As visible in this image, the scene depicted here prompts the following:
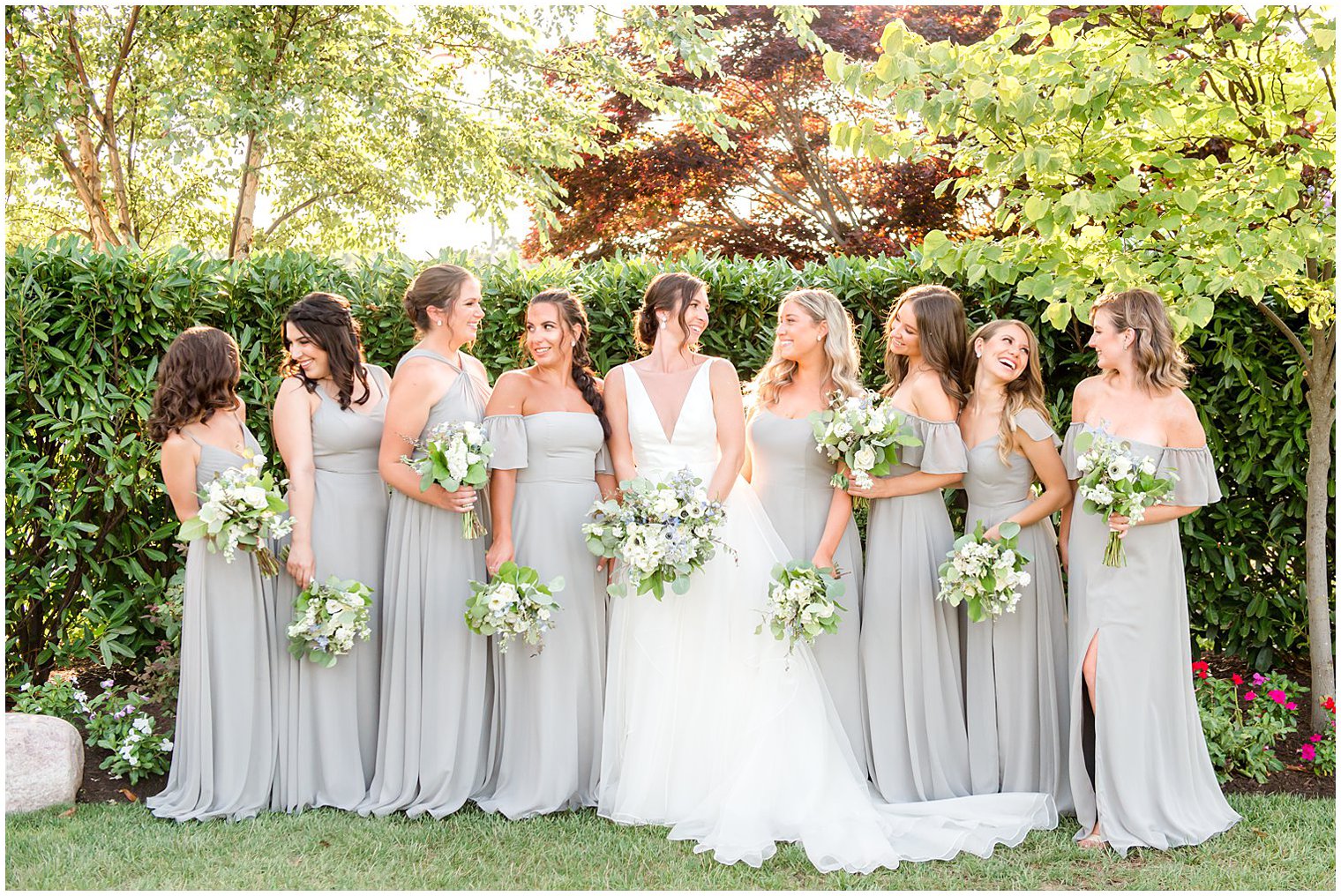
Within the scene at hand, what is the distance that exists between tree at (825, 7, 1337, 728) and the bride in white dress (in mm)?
1344

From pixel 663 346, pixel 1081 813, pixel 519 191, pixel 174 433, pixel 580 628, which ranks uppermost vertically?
pixel 519 191

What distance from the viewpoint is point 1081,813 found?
446 centimetres

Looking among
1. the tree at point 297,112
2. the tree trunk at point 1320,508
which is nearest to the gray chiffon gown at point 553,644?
the tree trunk at point 1320,508

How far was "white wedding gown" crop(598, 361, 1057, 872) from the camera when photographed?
435 centimetres

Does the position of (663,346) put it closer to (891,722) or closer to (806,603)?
(806,603)

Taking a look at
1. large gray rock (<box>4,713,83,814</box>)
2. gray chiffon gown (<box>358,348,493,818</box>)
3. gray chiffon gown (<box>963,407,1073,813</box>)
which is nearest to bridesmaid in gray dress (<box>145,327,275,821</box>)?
large gray rock (<box>4,713,83,814</box>)

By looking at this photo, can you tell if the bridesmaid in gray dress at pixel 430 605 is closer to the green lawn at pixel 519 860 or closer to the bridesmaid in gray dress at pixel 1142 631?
the green lawn at pixel 519 860

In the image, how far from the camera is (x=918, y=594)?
15.8ft

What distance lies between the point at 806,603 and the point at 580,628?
42.5 inches

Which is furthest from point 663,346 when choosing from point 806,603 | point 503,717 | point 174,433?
point 174,433

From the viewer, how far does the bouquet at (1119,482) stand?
4152mm

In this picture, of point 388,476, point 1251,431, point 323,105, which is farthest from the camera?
point 323,105

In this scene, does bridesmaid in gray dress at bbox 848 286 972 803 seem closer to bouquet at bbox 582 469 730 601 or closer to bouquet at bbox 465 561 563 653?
bouquet at bbox 582 469 730 601

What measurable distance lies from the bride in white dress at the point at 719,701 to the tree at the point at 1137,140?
1.34m
